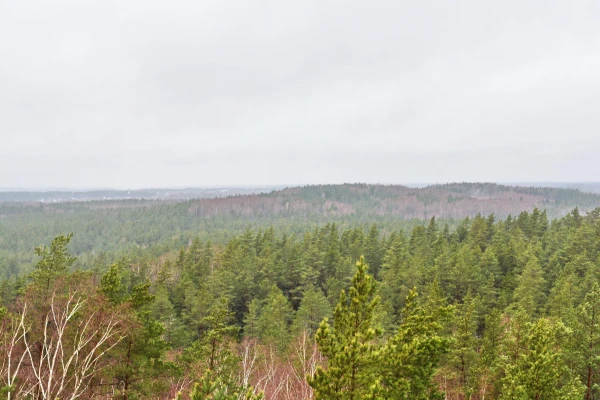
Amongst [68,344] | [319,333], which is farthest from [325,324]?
[68,344]

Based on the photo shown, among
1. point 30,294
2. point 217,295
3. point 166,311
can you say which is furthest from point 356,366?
point 217,295

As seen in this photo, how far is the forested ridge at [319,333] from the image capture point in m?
7.64

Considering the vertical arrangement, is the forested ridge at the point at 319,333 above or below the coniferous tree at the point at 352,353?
below

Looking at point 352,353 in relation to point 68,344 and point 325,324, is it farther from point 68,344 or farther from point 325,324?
point 68,344

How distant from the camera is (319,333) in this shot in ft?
24.8

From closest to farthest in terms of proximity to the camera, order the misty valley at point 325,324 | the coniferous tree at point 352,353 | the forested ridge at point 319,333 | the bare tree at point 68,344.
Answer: the coniferous tree at point 352,353 < the forested ridge at point 319,333 < the misty valley at point 325,324 < the bare tree at point 68,344

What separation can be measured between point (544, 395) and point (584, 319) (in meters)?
6.24

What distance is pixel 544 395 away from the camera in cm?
1018

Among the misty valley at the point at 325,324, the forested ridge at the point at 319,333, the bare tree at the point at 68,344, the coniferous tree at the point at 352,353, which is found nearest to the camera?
the coniferous tree at the point at 352,353

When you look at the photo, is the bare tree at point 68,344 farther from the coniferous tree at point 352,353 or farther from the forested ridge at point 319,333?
the coniferous tree at point 352,353

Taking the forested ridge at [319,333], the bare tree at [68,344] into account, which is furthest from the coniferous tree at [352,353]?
the bare tree at [68,344]

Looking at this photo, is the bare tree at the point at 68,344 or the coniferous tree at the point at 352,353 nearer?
the coniferous tree at the point at 352,353

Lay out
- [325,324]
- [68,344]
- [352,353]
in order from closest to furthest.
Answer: [352,353] < [325,324] < [68,344]

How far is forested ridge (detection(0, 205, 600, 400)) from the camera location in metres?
7.64
